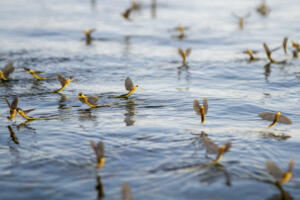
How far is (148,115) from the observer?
3.56 meters

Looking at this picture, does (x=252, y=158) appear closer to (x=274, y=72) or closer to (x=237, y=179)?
(x=237, y=179)

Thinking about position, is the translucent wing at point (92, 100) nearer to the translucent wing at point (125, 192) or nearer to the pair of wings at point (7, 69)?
the pair of wings at point (7, 69)

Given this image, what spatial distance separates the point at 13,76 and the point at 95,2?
28.4ft

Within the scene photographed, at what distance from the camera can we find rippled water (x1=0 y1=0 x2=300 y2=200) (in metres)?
2.30

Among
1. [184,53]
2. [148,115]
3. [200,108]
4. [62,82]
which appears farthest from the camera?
[184,53]

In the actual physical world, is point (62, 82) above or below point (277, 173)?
above

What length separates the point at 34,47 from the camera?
6941 millimetres

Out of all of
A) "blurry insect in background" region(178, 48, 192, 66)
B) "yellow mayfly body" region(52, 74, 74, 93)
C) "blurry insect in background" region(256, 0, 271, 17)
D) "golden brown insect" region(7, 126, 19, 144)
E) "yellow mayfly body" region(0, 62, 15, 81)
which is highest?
"blurry insect in background" region(256, 0, 271, 17)

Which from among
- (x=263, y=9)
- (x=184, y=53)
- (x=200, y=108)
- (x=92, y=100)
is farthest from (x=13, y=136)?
(x=263, y=9)

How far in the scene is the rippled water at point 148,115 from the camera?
7.55ft

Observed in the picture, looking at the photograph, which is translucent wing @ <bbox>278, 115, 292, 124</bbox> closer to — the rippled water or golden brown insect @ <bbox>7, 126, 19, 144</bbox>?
the rippled water

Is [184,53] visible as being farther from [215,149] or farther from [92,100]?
[215,149]

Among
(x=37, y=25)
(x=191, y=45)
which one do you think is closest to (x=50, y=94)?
(x=191, y=45)

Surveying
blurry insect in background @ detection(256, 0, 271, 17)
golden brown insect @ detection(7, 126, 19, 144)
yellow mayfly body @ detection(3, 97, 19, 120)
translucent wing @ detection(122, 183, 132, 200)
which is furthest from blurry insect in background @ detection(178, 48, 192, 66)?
blurry insect in background @ detection(256, 0, 271, 17)
